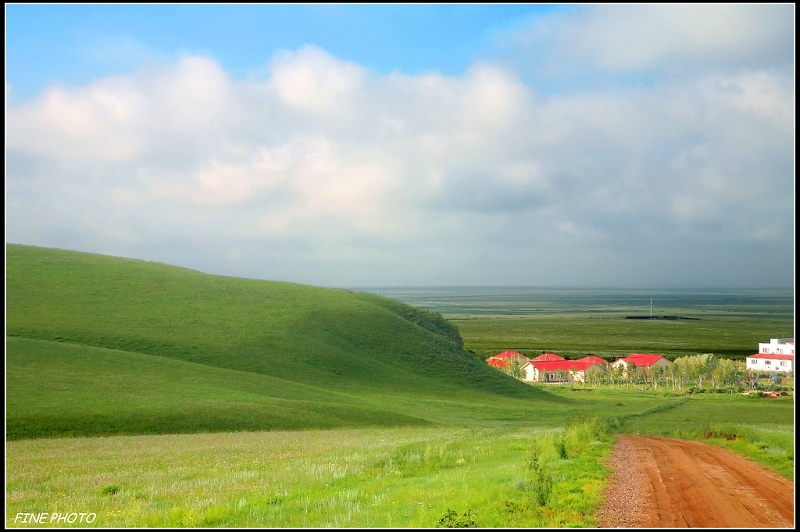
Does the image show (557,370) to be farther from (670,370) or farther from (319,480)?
(319,480)

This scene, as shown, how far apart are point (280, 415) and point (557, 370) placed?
257ft

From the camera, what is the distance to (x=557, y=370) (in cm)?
11250

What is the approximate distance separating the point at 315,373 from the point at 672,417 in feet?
121

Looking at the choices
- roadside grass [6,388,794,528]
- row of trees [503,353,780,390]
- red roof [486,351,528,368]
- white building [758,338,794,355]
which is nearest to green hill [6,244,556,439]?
roadside grass [6,388,794,528]

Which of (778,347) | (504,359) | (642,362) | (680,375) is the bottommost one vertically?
(504,359)

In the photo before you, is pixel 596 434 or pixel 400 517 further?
pixel 596 434

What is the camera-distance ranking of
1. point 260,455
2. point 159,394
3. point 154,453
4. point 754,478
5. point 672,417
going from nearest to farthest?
point 754,478 < point 260,455 < point 154,453 < point 159,394 < point 672,417

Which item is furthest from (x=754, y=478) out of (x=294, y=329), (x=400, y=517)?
(x=294, y=329)

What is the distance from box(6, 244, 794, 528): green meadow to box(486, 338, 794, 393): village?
406 inches

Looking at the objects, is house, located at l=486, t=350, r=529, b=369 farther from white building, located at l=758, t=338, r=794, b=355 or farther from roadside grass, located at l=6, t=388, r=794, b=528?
roadside grass, located at l=6, t=388, r=794, b=528

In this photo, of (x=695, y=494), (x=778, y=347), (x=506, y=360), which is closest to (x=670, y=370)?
(x=778, y=347)

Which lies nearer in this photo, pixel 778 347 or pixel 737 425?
pixel 737 425

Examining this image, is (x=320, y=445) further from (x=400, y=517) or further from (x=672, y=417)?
(x=672, y=417)

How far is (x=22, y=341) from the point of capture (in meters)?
56.7
